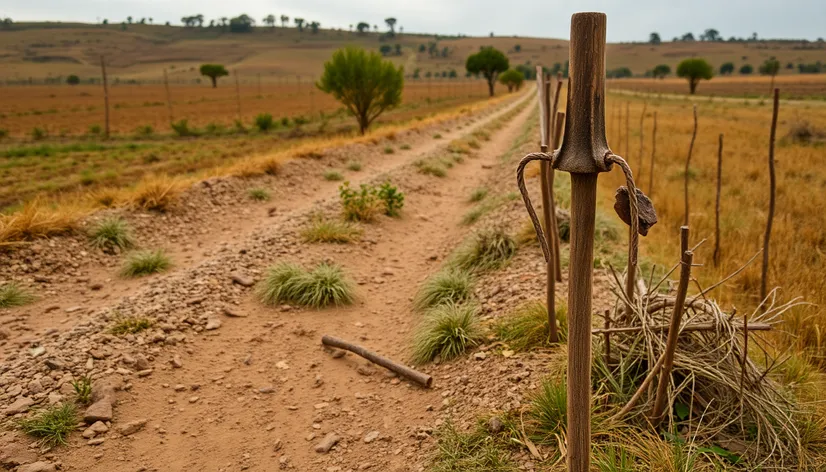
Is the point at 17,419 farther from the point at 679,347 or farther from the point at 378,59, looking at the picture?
the point at 378,59

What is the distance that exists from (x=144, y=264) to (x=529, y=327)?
4436 mm

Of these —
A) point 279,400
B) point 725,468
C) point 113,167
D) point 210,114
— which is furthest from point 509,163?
point 210,114

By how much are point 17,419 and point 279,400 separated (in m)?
1.56

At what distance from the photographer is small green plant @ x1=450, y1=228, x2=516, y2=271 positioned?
5.20m

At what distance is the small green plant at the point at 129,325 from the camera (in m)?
4.00

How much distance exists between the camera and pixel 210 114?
3472 cm

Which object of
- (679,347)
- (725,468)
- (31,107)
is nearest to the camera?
(725,468)

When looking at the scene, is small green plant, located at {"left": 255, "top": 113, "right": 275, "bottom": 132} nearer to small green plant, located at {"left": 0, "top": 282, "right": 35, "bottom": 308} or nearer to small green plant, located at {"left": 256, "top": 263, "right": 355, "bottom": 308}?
small green plant, located at {"left": 0, "top": 282, "right": 35, "bottom": 308}

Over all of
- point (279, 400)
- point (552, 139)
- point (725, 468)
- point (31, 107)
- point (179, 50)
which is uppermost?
point (179, 50)

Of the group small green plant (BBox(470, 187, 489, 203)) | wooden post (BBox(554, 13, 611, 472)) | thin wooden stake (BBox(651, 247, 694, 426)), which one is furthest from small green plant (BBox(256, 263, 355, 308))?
Result: small green plant (BBox(470, 187, 489, 203))

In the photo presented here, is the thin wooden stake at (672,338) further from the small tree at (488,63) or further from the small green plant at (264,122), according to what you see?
the small tree at (488,63)

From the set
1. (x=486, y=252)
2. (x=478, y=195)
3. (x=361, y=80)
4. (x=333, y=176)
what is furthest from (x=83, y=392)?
(x=361, y=80)

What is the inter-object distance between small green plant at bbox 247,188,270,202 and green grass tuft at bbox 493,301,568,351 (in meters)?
6.08

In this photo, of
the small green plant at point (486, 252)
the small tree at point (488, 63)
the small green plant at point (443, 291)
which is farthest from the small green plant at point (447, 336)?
the small tree at point (488, 63)
